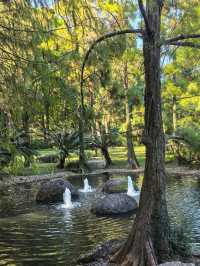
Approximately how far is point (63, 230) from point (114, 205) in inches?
100

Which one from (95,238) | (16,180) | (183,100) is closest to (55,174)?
(16,180)

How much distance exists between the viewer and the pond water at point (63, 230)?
9.89 m

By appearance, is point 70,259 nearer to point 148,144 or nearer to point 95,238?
point 95,238

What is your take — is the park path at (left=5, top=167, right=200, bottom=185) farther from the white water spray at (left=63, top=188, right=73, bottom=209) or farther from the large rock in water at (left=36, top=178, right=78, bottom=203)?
the white water spray at (left=63, top=188, right=73, bottom=209)

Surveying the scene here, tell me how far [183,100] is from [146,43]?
20.5m

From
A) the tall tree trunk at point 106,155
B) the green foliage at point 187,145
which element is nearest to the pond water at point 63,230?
the green foliage at point 187,145

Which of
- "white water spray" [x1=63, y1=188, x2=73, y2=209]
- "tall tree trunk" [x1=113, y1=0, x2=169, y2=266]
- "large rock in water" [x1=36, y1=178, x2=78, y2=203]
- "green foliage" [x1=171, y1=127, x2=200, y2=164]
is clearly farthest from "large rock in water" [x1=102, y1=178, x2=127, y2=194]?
"tall tree trunk" [x1=113, y1=0, x2=169, y2=266]

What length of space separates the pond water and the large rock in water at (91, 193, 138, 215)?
1.18ft

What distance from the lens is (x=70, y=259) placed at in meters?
9.43

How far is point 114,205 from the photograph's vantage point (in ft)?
46.4

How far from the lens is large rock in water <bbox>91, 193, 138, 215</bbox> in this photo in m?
14.0

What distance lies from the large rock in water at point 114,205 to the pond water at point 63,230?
0.36m

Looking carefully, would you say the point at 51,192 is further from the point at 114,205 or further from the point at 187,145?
the point at 187,145

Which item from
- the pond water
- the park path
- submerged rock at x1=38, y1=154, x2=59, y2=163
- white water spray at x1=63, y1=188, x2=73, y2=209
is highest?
submerged rock at x1=38, y1=154, x2=59, y2=163
